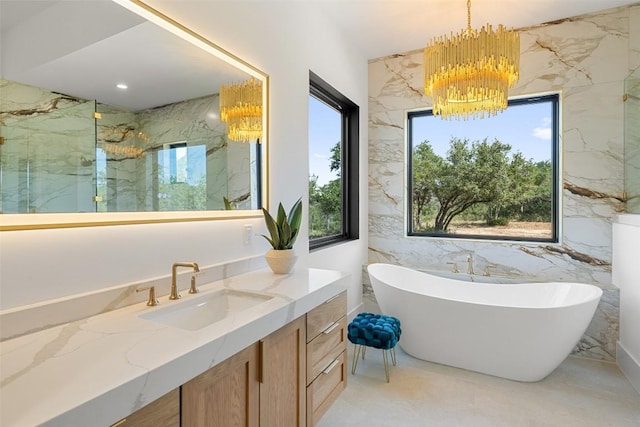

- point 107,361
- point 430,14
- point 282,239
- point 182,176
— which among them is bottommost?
point 107,361

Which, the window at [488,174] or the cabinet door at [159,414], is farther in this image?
the window at [488,174]

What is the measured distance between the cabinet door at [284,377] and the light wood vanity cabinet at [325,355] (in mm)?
66

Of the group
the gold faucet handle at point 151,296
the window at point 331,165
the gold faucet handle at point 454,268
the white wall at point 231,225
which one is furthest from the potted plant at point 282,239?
the gold faucet handle at point 454,268

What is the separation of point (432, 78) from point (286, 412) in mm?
2198

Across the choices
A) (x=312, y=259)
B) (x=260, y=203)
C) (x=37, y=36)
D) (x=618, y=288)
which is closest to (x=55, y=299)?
(x=37, y=36)

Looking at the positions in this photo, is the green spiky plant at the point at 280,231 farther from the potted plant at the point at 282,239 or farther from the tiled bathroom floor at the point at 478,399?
the tiled bathroom floor at the point at 478,399

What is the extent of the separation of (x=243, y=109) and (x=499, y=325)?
226 cm

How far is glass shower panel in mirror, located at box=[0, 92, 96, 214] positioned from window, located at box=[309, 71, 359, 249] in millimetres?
1832

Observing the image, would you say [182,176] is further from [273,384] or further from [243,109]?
[273,384]

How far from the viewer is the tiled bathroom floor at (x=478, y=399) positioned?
6.60 feet

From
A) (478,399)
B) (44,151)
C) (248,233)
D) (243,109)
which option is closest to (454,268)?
(478,399)

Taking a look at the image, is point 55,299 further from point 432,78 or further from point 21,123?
point 432,78

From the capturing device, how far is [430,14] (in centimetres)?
292

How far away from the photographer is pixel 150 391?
81 cm
